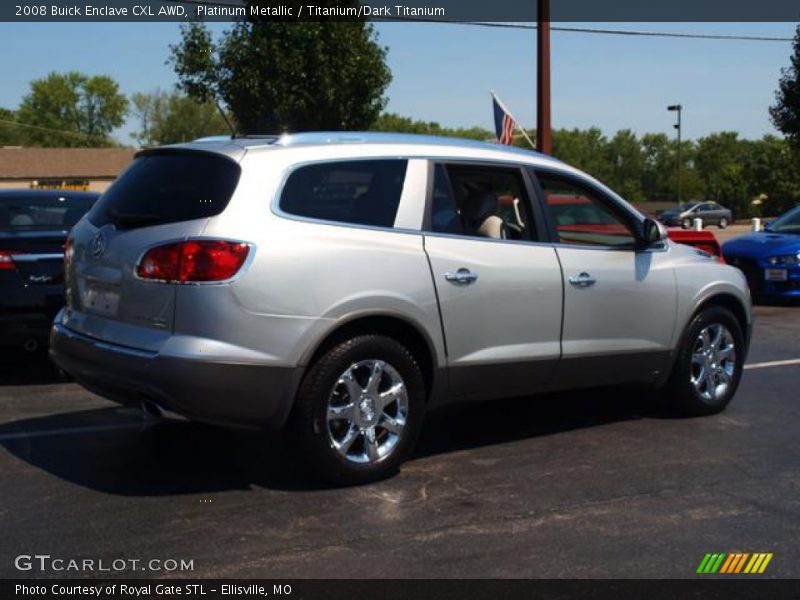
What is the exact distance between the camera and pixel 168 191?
5180mm

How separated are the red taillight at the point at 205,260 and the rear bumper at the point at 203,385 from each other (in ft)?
1.28

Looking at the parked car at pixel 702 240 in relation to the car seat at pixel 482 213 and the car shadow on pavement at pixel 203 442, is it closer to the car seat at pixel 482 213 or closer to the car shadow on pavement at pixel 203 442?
the car shadow on pavement at pixel 203 442

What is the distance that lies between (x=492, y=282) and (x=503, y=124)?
1270 centimetres

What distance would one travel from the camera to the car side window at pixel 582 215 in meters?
6.20

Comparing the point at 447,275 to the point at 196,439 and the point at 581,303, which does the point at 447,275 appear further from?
the point at 196,439

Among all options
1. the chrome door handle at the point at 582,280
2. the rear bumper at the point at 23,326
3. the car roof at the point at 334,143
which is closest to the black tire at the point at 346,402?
the car roof at the point at 334,143

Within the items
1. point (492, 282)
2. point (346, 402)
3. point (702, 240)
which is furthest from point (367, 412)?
point (702, 240)

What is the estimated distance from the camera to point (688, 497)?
5129mm

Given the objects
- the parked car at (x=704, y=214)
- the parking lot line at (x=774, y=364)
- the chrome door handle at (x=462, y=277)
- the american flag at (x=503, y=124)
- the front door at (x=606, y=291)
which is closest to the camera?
the chrome door handle at (x=462, y=277)

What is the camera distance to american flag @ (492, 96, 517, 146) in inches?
695

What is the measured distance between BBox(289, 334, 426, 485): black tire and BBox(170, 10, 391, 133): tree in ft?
66.1

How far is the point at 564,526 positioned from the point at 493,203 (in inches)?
83.4

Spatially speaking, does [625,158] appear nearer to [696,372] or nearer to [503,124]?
[503,124]

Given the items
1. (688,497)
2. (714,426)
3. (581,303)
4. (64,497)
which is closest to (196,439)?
(64,497)
